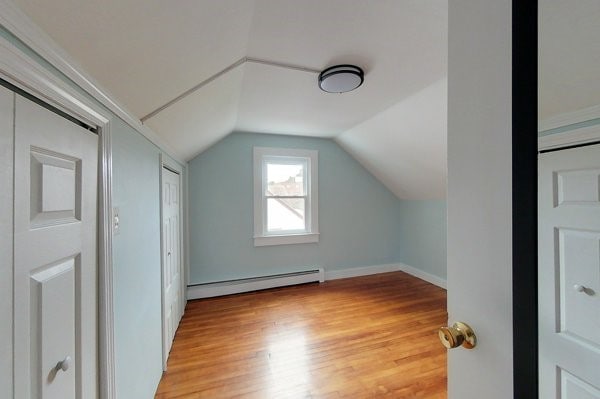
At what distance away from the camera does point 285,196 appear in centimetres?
356

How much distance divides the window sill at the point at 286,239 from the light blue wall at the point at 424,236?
167 centimetres

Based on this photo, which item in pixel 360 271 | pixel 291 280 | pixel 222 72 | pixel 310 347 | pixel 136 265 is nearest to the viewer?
pixel 136 265

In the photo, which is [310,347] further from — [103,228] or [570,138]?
[570,138]

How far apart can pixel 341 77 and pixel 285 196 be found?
2.15m

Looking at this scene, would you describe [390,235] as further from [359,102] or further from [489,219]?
[489,219]

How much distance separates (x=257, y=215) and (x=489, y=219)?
300 centimetres

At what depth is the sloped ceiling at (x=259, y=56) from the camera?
749 mm

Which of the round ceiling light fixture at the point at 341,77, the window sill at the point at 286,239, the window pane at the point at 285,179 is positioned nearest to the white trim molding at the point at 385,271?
the window sill at the point at 286,239

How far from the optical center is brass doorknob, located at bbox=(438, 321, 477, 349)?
1.89 feet

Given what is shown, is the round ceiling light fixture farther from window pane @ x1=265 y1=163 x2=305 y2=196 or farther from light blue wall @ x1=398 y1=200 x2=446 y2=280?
light blue wall @ x1=398 y1=200 x2=446 y2=280

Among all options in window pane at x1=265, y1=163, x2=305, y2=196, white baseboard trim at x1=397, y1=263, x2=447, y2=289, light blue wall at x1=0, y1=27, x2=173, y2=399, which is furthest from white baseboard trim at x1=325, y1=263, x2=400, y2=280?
light blue wall at x1=0, y1=27, x2=173, y2=399

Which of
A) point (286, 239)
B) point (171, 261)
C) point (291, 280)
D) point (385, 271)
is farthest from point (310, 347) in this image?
point (385, 271)

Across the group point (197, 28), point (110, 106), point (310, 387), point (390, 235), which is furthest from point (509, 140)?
point (390, 235)

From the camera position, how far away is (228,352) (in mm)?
1977
